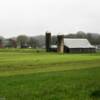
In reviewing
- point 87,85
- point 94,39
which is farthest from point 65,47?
point 87,85

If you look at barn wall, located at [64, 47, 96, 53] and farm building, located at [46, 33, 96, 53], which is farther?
barn wall, located at [64, 47, 96, 53]

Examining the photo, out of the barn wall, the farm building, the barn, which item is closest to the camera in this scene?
the farm building

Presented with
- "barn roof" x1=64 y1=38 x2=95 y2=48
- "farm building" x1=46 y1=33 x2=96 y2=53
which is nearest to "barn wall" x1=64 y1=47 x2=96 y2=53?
"farm building" x1=46 y1=33 x2=96 y2=53

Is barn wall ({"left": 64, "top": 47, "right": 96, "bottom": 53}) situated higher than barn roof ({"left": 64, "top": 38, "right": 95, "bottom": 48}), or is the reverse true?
barn roof ({"left": 64, "top": 38, "right": 95, "bottom": 48})

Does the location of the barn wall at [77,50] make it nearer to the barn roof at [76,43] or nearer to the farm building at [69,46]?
the farm building at [69,46]

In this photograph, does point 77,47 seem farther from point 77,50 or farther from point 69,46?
point 69,46

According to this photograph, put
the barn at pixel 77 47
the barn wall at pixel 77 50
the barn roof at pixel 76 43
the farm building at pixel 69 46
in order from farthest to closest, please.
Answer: the barn roof at pixel 76 43 < the barn at pixel 77 47 < the barn wall at pixel 77 50 < the farm building at pixel 69 46

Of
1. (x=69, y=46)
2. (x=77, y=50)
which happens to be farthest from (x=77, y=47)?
(x=69, y=46)

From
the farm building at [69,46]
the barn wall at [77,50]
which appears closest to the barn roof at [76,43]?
the farm building at [69,46]

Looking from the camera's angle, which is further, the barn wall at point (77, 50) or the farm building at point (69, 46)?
the barn wall at point (77, 50)

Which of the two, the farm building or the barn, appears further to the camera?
the barn

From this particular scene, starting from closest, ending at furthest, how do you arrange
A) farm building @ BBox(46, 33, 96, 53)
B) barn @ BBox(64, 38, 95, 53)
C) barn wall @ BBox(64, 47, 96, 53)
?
1. farm building @ BBox(46, 33, 96, 53)
2. barn wall @ BBox(64, 47, 96, 53)
3. barn @ BBox(64, 38, 95, 53)

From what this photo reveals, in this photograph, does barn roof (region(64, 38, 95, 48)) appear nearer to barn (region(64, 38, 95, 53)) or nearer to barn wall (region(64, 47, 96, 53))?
barn (region(64, 38, 95, 53))

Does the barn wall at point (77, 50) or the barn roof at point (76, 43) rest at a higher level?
the barn roof at point (76, 43)
